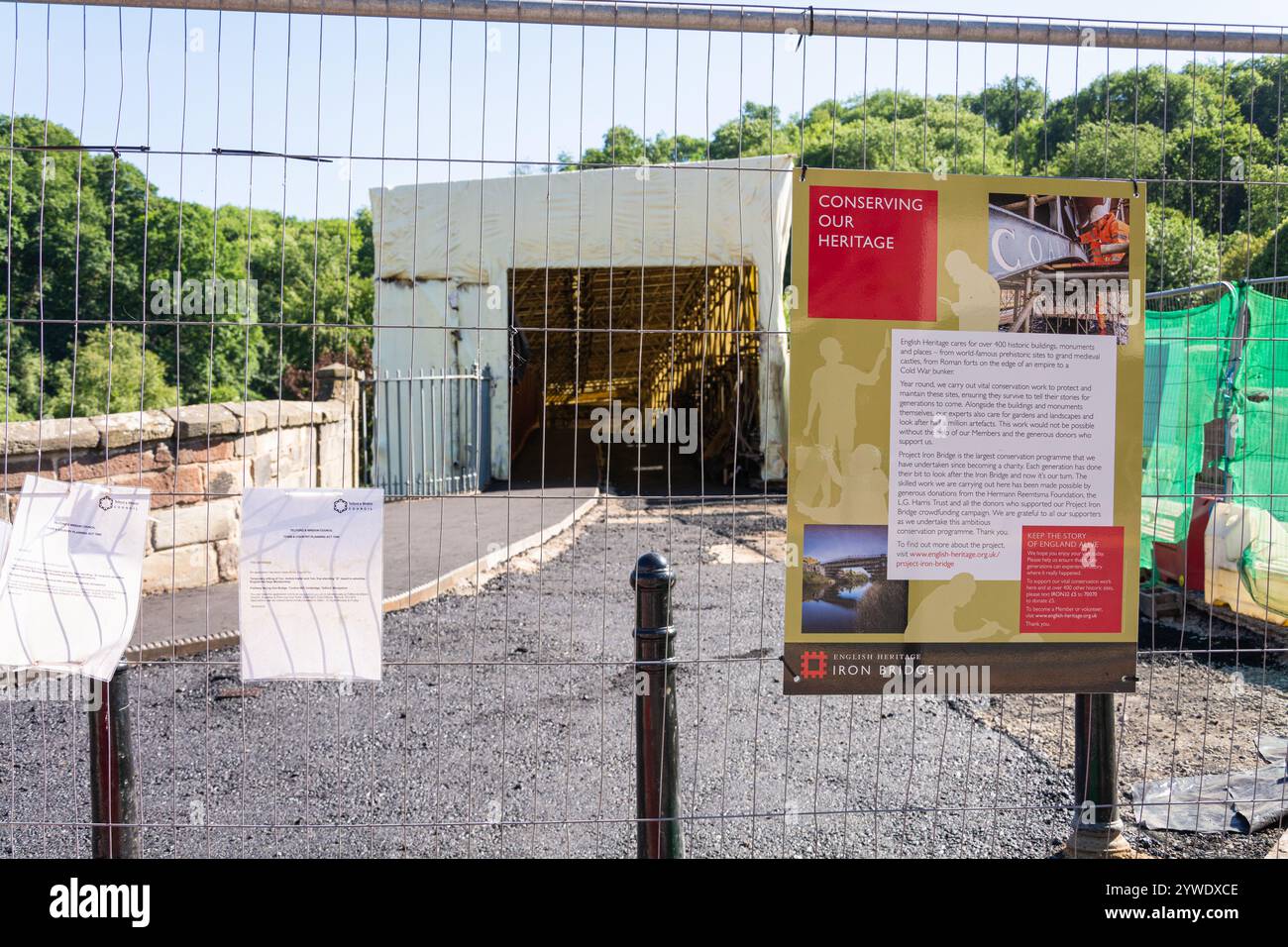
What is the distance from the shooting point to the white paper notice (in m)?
3.29

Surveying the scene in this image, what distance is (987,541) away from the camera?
3338mm

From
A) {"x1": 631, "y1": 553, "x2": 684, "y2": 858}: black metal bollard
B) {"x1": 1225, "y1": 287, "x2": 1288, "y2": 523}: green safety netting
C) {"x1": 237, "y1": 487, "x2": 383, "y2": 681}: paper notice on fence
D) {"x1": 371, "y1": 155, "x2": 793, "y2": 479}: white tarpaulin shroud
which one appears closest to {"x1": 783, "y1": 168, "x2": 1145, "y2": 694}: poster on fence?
{"x1": 631, "y1": 553, "x2": 684, "y2": 858}: black metal bollard

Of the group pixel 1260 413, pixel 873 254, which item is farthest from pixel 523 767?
pixel 1260 413

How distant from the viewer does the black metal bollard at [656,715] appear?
11.2 feet

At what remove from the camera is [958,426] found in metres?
3.31

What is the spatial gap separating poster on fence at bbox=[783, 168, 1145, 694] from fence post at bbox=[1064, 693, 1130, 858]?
1.61 feet

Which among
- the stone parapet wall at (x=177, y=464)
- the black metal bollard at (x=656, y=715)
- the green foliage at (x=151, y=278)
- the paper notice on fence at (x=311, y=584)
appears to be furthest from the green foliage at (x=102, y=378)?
the black metal bollard at (x=656, y=715)

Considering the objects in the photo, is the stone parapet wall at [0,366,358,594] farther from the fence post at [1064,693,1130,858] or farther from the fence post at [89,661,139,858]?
the fence post at [1064,693,1130,858]

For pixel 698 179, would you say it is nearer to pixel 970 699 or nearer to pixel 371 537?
pixel 970 699

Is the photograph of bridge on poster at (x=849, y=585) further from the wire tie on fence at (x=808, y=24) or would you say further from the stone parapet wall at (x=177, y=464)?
the stone parapet wall at (x=177, y=464)

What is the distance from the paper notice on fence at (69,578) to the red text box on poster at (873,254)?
2.15m

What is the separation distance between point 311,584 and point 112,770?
2.87 feet

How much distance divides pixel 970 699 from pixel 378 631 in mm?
4266
